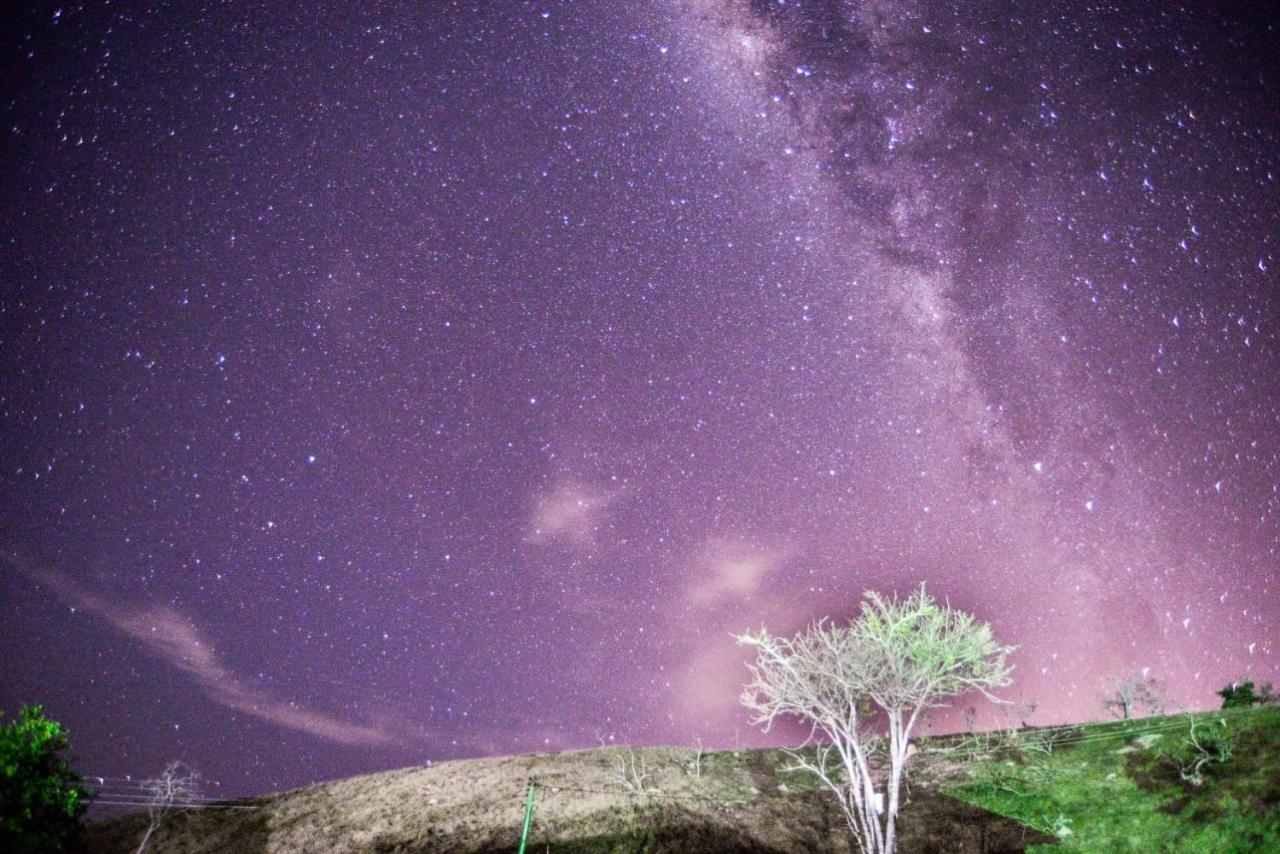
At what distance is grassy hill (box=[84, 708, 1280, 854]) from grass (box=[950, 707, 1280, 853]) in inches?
2.5

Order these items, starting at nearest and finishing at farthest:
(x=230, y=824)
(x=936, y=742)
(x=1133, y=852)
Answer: (x=1133, y=852) → (x=230, y=824) → (x=936, y=742)

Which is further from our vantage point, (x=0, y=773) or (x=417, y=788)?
(x=417, y=788)

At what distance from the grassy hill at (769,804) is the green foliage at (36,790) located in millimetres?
7904

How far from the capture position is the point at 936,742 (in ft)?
102

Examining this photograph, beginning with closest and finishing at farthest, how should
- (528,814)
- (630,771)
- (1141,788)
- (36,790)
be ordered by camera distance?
(36,790) → (1141,788) → (528,814) → (630,771)

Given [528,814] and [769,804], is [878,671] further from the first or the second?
[528,814]

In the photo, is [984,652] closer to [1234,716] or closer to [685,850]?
[1234,716]

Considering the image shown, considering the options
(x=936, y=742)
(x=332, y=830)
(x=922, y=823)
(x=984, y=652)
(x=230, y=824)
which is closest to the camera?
(x=984, y=652)

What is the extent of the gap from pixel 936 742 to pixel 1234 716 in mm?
13245

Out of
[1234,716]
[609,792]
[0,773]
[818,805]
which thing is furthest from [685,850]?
[0,773]

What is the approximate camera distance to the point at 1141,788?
66.2ft

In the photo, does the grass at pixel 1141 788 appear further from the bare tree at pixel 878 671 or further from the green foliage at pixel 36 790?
the green foliage at pixel 36 790

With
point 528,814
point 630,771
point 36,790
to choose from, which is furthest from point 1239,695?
point 36,790

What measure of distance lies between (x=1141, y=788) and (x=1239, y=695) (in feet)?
65.7
